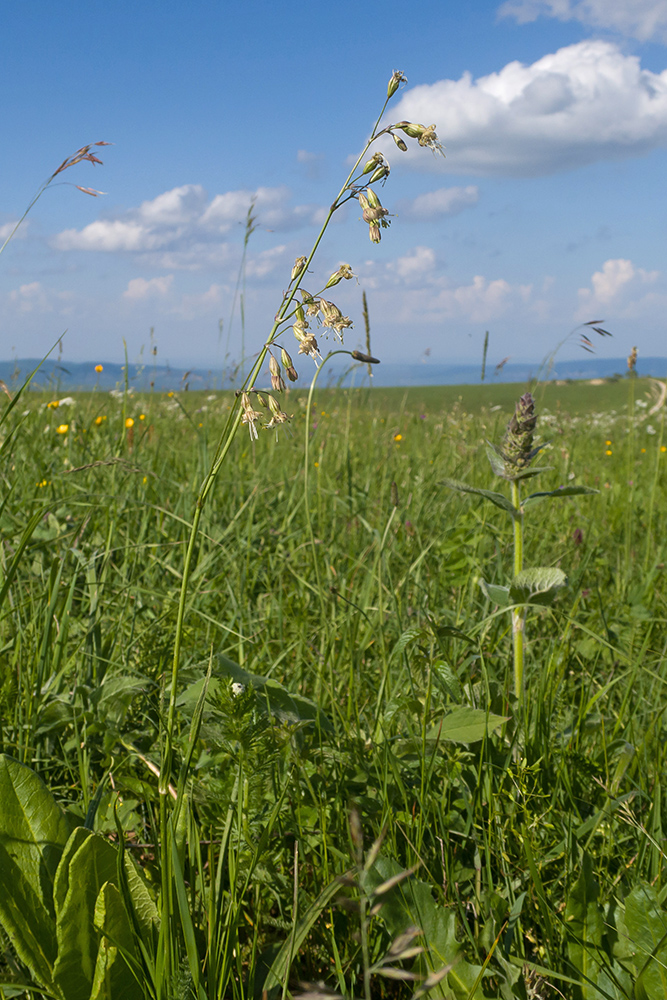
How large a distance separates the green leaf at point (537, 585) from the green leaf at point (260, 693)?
19.5 inches

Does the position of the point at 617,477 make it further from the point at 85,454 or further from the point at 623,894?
the point at 623,894

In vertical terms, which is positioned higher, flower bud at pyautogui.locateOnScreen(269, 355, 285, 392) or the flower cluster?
flower bud at pyautogui.locateOnScreen(269, 355, 285, 392)

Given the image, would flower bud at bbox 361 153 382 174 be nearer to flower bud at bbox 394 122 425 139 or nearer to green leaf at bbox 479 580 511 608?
flower bud at bbox 394 122 425 139

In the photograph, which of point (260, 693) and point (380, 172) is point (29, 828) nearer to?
point (260, 693)

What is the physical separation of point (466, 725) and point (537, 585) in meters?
0.33

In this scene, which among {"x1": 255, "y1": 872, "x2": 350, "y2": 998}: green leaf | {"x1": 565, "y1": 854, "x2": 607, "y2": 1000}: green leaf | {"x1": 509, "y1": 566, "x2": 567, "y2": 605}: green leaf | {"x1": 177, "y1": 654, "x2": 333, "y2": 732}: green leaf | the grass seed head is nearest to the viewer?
{"x1": 255, "y1": 872, "x2": 350, "y2": 998}: green leaf

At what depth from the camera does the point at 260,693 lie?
127 cm

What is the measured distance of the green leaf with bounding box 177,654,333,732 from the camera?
117 cm

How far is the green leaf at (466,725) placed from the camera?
1236 millimetres

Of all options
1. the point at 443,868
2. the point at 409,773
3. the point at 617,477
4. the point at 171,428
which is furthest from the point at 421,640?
the point at 171,428

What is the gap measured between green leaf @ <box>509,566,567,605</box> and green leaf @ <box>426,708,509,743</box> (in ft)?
0.92

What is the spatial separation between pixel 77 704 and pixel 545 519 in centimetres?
259

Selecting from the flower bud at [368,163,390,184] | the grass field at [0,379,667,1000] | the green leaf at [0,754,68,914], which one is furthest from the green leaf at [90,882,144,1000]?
the flower bud at [368,163,390,184]

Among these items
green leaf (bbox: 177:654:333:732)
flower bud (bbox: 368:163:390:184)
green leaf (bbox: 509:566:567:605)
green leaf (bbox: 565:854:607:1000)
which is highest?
flower bud (bbox: 368:163:390:184)
